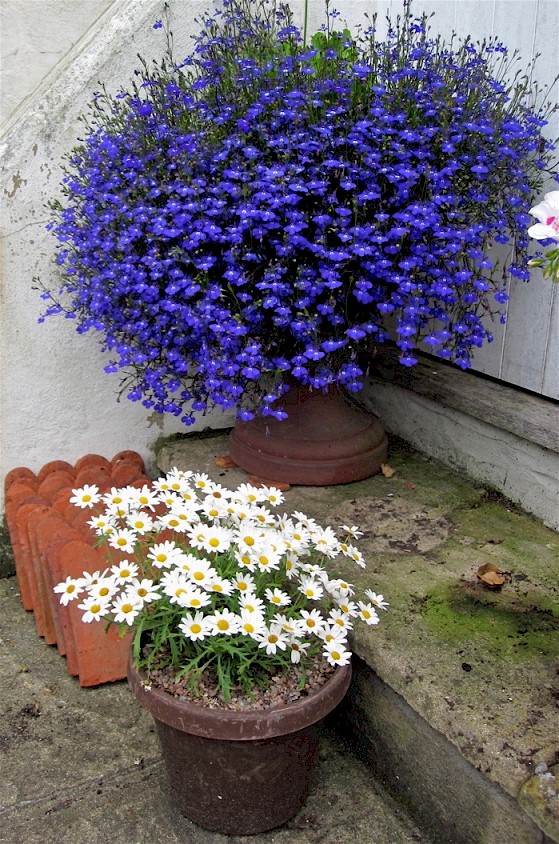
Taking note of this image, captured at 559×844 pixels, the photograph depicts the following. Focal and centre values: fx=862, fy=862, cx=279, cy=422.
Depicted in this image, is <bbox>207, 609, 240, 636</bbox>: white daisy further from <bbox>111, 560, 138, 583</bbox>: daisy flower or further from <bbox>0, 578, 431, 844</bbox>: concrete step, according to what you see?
<bbox>0, 578, 431, 844</bbox>: concrete step

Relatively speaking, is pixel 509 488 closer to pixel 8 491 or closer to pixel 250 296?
pixel 250 296

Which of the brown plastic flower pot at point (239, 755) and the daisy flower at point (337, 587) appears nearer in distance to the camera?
the brown plastic flower pot at point (239, 755)

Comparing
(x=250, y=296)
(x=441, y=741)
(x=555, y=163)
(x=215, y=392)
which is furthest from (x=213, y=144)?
(x=441, y=741)

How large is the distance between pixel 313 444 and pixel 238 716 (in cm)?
120

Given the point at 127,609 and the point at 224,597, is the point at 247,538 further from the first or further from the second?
the point at 127,609

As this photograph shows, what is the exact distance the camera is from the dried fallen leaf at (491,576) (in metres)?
2.37

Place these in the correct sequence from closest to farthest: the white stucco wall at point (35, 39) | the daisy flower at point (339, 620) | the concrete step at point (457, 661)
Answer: the concrete step at point (457, 661)
the daisy flower at point (339, 620)
the white stucco wall at point (35, 39)

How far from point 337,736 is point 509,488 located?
100cm

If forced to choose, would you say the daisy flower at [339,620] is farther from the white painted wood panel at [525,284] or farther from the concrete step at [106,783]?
the white painted wood panel at [525,284]

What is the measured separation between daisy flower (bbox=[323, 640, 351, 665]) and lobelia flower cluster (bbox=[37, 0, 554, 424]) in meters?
0.78

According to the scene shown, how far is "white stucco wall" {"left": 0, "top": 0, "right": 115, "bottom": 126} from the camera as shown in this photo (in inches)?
127

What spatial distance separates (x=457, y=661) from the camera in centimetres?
209

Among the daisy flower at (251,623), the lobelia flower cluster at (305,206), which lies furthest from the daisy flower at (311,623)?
the lobelia flower cluster at (305,206)

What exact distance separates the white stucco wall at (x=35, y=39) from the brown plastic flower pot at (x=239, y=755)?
231 centimetres
